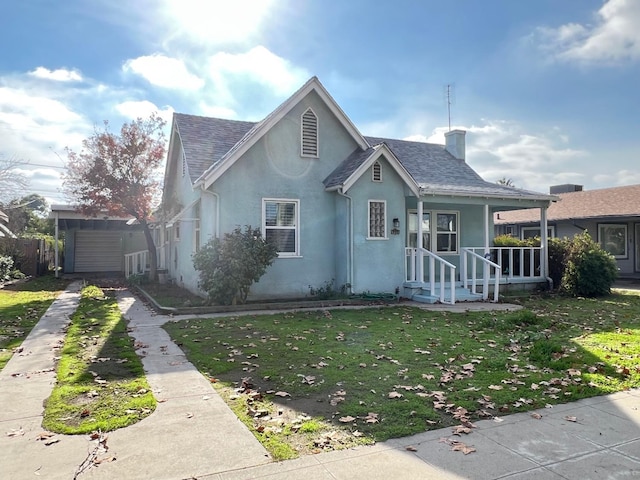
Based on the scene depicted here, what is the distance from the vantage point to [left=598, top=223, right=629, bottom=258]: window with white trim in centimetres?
2517

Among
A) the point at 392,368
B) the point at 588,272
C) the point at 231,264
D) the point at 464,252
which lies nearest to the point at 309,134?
the point at 231,264

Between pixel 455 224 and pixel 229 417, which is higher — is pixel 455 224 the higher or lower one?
the higher one

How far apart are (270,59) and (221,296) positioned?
7.56 meters

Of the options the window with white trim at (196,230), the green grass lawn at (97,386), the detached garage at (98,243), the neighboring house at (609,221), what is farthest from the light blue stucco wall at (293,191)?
the neighboring house at (609,221)

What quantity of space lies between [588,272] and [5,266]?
23.6 meters

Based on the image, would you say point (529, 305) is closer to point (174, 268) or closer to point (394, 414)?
point (394, 414)

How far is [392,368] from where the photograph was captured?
20.2 ft

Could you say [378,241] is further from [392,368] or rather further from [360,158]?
[392,368]

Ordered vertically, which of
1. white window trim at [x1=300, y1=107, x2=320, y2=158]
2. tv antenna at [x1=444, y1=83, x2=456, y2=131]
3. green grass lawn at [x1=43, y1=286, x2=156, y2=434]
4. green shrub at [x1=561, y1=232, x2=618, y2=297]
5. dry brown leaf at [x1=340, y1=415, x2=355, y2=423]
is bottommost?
dry brown leaf at [x1=340, y1=415, x2=355, y2=423]

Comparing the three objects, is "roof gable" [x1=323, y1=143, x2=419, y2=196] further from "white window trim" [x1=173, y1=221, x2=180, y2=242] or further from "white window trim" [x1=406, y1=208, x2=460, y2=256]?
"white window trim" [x1=173, y1=221, x2=180, y2=242]

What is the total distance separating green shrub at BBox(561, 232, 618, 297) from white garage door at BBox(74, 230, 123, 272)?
23.6 m

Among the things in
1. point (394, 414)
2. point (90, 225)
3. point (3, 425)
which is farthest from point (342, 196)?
point (90, 225)

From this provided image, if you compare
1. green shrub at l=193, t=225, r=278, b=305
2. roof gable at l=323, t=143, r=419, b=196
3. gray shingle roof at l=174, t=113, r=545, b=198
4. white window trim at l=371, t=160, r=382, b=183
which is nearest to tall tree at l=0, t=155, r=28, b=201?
gray shingle roof at l=174, t=113, r=545, b=198

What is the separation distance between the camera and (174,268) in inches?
718
